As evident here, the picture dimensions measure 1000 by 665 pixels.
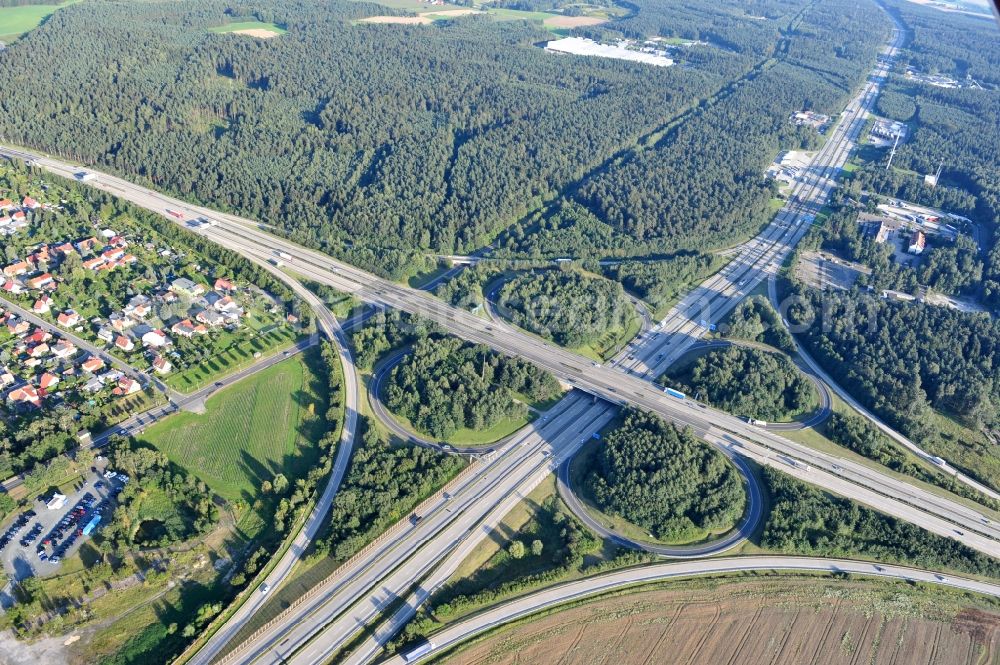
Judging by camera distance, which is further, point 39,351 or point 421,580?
point 39,351

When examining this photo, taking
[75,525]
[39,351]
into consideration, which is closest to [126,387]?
[39,351]

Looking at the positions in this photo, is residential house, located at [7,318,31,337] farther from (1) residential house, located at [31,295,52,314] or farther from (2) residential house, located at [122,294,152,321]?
(2) residential house, located at [122,294,152,321]

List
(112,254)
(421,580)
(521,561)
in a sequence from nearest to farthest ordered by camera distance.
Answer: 1. (421,580)
2. (521,561)
3. (112,254)

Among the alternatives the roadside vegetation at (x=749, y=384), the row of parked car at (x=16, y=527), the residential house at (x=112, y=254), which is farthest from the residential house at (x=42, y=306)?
the roadside vegetation at (x=749, y=384)

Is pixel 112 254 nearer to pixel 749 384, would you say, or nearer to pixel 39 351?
pixel 39 351

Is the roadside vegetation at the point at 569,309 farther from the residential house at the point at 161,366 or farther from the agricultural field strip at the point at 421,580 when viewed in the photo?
the residential house at the point at 161,366

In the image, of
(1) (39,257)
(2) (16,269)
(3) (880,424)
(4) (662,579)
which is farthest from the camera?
(1) (39,257)

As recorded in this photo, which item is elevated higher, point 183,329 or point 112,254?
point 112,254

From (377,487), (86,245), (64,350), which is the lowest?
(377,487)
